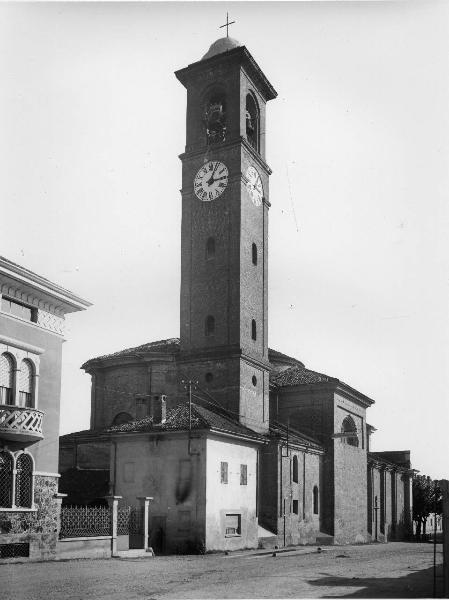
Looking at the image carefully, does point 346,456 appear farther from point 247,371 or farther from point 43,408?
point 43,408

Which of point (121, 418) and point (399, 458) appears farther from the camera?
point (399, 458)

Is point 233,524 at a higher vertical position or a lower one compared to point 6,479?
lower

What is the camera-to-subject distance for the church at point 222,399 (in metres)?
32.2

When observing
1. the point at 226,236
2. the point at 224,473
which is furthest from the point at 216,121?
the point at 224,473

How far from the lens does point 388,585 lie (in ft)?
57.0

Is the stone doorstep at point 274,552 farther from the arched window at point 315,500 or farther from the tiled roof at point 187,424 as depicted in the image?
the arched window at point 315,500

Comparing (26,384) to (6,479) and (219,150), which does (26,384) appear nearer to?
(6,479)

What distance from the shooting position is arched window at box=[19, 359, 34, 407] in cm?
2347

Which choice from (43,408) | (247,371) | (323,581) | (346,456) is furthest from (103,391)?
(323,581)

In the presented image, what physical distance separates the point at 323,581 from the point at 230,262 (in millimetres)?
22800

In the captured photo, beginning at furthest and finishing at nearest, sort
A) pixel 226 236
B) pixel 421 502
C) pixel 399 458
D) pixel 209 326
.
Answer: pixel 421 502 → pixel 399 458 → pixel 226 236 → pixel 209 326

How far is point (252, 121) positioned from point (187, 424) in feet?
63.7

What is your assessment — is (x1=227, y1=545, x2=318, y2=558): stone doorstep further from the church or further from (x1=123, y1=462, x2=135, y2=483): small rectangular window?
(x1=123, y1=462, x2=135, y2=483): small rectangular window

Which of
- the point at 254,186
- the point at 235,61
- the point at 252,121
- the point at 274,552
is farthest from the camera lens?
the point at 252,121
